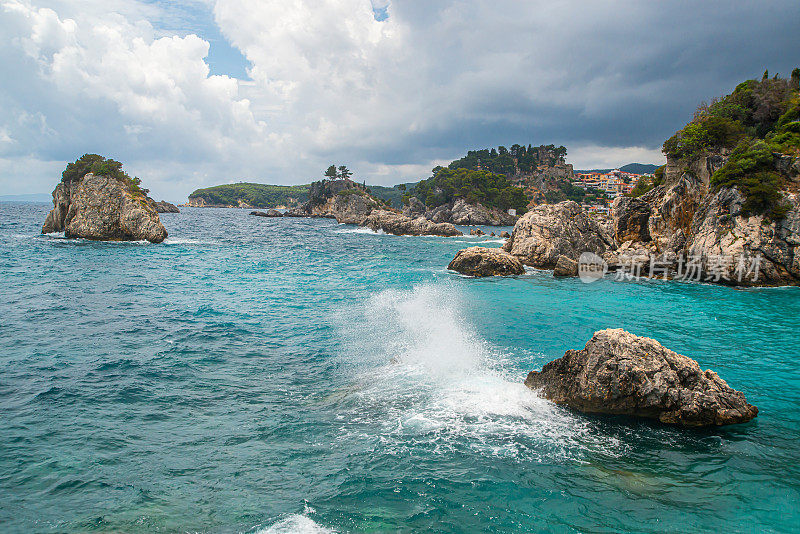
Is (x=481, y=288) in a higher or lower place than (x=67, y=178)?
lower

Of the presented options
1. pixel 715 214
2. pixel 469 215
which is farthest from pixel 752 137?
pixel 469 215

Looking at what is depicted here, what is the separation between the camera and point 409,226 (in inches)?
4158

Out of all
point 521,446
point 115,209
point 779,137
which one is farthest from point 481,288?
point 115,209

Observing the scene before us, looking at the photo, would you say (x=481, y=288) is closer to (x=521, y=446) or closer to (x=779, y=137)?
(x=521, y=446)

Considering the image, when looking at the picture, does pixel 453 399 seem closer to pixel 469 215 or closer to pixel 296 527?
pixel 296 527

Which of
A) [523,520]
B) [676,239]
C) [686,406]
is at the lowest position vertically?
[523,520]

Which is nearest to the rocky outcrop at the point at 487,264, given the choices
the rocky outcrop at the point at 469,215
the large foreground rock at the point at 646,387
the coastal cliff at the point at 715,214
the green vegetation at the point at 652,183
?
the coastal cliff at the point at 715,214

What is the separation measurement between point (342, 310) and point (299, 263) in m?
24.6

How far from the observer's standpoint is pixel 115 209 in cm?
6284

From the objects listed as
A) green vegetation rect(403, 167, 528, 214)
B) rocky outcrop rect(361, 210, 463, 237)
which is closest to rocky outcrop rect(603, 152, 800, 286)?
rocky outcrop rect(361, 210, 463, 237)

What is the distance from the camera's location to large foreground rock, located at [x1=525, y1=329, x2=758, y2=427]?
11758mm

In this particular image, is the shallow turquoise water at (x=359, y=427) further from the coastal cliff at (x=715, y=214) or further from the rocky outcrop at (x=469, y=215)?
the rocky outcrop at (x=469, y=215)

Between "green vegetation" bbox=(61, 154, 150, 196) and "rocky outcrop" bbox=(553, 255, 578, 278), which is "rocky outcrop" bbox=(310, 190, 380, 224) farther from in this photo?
"rocky outcrop" bbox=(553, 255, 578, 278)

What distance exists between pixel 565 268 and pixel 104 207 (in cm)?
6557
